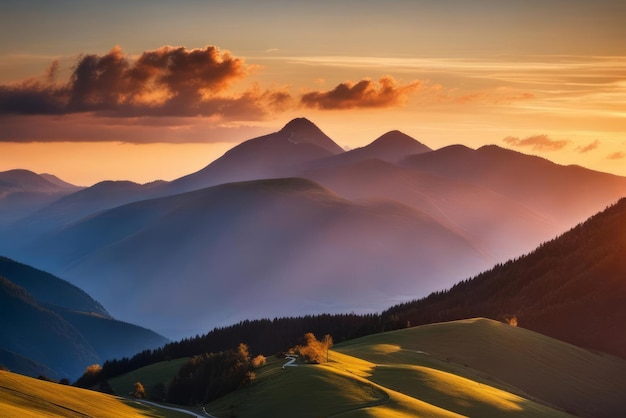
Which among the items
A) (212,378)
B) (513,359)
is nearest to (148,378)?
(513,359)

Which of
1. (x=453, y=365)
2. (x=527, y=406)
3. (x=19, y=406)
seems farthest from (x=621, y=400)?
(x=19, y=406)

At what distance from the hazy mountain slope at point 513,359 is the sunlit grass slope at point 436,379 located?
0.57 ft

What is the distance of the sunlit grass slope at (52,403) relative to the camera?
6222 cm

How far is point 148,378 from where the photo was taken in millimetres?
176375

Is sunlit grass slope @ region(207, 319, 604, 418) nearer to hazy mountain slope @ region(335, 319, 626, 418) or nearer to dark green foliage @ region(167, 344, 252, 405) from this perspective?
hazy mountain slope @ region(335, 319, 626, 418)

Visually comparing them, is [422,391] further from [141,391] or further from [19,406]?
[19,406]

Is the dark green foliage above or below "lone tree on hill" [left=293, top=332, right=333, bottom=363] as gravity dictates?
below

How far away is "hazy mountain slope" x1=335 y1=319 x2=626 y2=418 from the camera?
136125 millimetres

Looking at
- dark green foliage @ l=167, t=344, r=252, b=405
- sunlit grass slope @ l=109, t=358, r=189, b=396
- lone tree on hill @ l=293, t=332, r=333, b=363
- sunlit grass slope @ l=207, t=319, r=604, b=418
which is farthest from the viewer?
sunlit grass slope @ l=109, t=358, r=189, b=396

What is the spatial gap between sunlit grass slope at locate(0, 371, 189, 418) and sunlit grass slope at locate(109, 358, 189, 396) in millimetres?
81356

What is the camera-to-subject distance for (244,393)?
95125 millimetres

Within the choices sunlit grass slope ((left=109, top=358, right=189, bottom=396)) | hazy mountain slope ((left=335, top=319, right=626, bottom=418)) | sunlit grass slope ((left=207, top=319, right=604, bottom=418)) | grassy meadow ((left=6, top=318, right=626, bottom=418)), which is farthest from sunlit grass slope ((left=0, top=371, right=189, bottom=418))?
sunlit grass slope ((left=109, top=358, right=189, bottom=396))

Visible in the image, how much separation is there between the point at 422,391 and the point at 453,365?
34.7 meters

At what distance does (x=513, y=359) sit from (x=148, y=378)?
58070 millimetres
